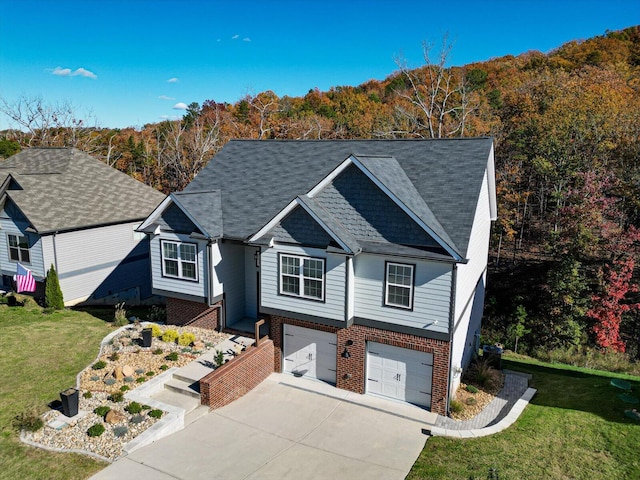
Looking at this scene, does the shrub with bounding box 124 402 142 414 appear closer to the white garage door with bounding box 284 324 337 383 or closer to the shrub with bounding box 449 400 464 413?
the white garage door with bounding box 284 324 337 383

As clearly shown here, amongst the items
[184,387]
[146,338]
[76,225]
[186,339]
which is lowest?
[184,387]

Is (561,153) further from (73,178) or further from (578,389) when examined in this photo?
(73,178)

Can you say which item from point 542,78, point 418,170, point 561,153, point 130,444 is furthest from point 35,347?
point 542,78

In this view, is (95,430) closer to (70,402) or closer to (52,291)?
(70,402)

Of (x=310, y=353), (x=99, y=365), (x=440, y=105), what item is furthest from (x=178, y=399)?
(x=440, y=105)

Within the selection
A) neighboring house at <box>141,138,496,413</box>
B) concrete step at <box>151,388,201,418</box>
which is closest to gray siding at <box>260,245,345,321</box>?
neighboring house at <box>141,138,496,413</box>

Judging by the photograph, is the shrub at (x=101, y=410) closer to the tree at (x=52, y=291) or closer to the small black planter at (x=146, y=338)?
the small black planter at (x=146, y=338)

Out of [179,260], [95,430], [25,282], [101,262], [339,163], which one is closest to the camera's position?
[95,430]
